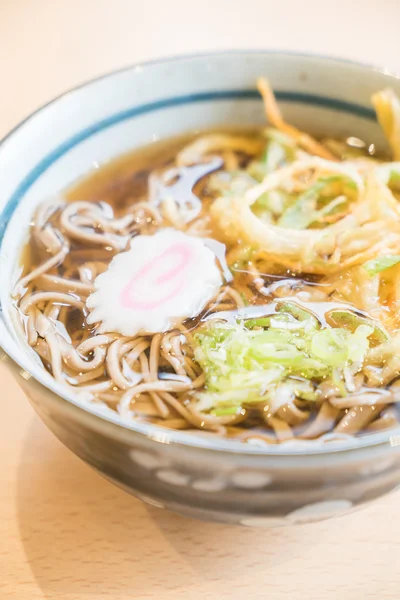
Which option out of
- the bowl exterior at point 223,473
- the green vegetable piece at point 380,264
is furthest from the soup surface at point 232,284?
the bowl exterior at point 223,473

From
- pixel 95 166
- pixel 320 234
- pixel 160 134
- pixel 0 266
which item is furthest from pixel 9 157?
pixel 320 234

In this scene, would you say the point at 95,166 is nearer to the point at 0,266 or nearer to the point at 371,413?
the point at 0,266

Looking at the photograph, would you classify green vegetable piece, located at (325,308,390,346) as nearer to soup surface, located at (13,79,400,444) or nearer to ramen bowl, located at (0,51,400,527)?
soup surface, located at (13,79,400,444)

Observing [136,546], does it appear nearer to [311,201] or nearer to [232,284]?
[232,284]

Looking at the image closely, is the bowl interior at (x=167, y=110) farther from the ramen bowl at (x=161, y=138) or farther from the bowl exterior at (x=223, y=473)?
the bowl exterior at (x=223, y=473)

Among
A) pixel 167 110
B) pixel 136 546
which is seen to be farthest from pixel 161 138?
pixel 136 546

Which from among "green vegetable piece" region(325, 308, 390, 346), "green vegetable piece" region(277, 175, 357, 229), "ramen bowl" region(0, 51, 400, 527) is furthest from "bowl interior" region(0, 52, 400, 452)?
"green vegetable piece" region(325, 308, 390, 346)

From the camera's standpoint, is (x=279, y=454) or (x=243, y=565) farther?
(x=243, y=565)

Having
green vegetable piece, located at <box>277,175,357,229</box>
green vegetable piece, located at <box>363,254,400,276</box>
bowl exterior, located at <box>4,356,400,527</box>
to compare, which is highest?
green vegetable piece, located at <box>277,175,357,229</box>
